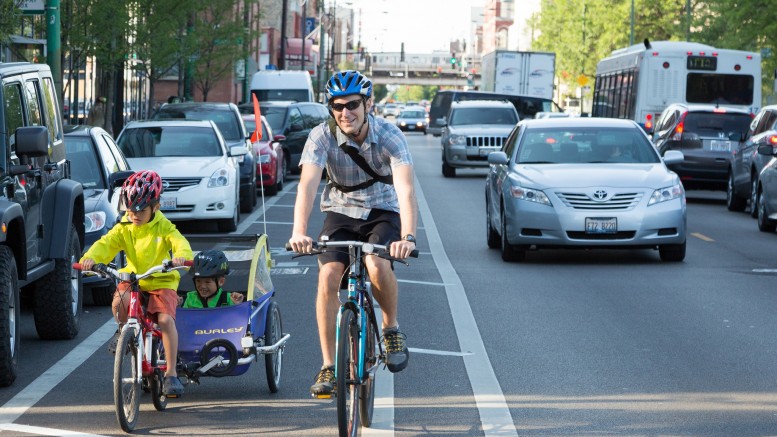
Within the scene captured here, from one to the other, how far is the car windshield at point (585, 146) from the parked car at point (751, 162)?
5730 millimetres

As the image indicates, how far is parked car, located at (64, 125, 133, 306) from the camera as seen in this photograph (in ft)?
41.0

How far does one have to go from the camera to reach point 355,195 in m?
7.29

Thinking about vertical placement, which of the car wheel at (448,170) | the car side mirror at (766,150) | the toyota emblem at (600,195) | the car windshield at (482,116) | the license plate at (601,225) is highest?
the car side mirror at (766,150)

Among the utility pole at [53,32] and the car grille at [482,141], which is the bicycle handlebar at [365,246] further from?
the car grille at [482,141]

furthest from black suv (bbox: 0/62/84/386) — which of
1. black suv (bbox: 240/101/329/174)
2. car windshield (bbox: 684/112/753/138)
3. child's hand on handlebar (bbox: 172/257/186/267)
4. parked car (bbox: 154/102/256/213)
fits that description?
black suv (bbox: 240/101/329/174)

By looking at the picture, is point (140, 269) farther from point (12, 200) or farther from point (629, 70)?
point (629, 70)

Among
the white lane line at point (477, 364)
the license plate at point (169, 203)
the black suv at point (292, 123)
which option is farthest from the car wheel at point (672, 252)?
the black suv at point (292, 123)

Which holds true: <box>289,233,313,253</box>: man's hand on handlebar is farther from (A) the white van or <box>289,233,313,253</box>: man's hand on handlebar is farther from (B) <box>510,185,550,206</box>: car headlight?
(A) the white van

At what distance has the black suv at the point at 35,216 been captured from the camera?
8.70m

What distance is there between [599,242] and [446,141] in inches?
790

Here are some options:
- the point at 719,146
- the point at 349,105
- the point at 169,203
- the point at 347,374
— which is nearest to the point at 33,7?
the point at 169,203

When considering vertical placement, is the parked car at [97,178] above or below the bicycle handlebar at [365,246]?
below

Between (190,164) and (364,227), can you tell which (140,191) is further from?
(190,164)

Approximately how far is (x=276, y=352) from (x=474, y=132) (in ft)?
88.0
